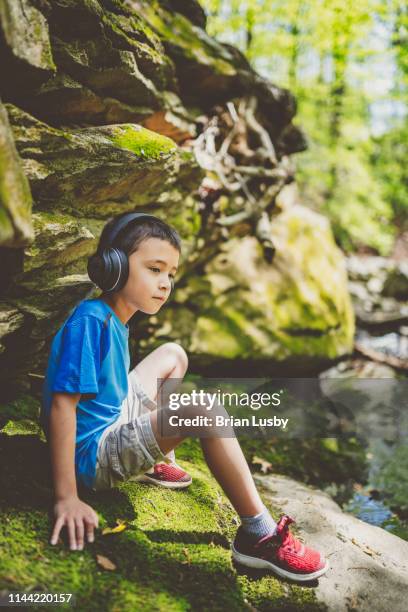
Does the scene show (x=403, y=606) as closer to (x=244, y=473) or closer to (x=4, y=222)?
(x=244, y=473)

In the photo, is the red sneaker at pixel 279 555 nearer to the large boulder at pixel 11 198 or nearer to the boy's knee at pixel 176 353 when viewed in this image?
the boy's knee at pixel 176 353

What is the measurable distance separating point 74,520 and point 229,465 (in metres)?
0.86

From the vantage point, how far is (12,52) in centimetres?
234

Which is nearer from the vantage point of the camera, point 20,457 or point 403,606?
point 403,606

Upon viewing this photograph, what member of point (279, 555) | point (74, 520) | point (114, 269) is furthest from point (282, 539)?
point (114, 269)

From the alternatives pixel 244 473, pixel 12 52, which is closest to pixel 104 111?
pixel 12 52

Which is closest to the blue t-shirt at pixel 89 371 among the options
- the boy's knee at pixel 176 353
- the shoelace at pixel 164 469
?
the boy's knee at pixel 176 353

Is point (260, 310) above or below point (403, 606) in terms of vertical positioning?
above

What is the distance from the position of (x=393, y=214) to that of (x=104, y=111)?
2136 cm

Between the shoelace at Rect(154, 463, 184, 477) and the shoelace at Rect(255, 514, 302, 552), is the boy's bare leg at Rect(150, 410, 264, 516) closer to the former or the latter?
the shoelace at Rect(255, 514, 302, 552)

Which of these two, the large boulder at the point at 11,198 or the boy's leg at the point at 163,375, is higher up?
the large boulder at the point at 11,198

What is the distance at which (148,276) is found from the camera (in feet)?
9.44

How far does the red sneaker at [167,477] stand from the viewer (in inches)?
129

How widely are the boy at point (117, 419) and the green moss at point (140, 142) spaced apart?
948mm
